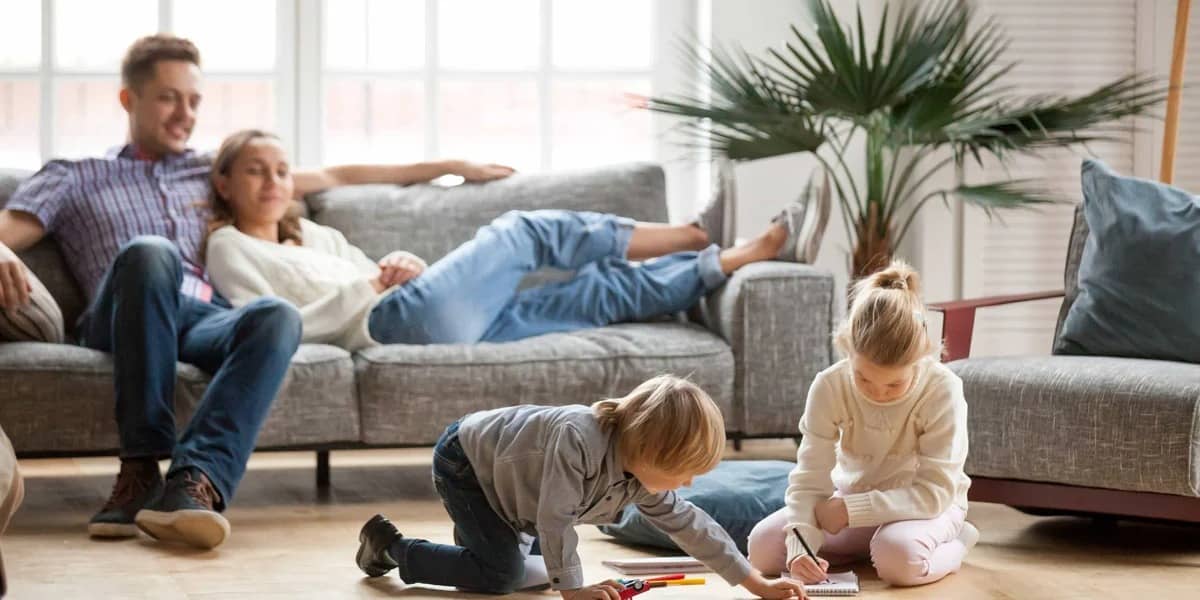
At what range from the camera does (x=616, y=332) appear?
3.76 m

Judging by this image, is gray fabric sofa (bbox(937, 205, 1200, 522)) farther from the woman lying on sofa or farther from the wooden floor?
the woman lying on sofa

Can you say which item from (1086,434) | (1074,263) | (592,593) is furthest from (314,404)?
(1074,263)

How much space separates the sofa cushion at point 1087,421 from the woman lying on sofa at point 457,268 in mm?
846

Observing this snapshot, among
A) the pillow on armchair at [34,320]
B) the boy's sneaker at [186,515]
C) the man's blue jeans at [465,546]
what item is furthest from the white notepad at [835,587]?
the pillow on armchair at [34,320]

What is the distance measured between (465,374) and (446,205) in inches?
28.2

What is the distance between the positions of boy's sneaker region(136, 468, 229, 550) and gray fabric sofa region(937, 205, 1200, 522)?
149 cm

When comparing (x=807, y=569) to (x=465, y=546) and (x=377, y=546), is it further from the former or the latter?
(x=377, y=546)

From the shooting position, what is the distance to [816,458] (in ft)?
9.12

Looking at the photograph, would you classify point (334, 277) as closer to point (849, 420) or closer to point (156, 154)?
point (156, 154)

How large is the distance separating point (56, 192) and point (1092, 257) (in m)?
2.36

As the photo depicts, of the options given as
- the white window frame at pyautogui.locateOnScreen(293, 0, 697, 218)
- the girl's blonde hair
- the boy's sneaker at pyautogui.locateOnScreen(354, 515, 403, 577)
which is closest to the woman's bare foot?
the white window frame at pyautogui.locateOnScreen(293, 0, 697, 218)

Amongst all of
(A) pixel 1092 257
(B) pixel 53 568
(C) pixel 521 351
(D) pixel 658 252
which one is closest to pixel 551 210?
(D) pixel 658 252

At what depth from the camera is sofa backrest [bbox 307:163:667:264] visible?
411 cm

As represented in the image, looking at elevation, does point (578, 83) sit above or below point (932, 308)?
above
